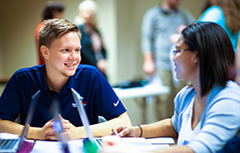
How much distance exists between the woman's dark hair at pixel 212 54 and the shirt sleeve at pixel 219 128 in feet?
0.38

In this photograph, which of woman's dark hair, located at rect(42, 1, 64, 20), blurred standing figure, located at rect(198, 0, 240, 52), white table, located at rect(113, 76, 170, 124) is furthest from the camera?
woman's dark hair, located at rect(42, 1, 64, 20)

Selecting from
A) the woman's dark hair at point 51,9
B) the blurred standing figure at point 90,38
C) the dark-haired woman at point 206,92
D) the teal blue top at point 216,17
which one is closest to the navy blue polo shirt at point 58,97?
the dark-haired woman at point 206,92

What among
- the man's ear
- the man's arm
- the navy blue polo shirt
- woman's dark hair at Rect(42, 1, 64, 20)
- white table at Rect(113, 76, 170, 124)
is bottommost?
white table at Rect(113, 76, 170, 124)

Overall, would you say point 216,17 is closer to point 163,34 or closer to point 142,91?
point 142,91

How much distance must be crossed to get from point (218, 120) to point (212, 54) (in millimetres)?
252

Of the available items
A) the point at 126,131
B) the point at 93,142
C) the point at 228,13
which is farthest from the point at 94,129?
the point at 228,13

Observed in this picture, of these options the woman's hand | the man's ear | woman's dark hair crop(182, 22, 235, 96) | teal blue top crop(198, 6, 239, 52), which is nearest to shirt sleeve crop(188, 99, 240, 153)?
woman's dark hair crop(182, 22, 235, 96)

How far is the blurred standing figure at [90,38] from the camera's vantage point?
146 inches

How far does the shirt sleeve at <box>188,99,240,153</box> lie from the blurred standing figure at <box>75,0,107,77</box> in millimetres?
2794

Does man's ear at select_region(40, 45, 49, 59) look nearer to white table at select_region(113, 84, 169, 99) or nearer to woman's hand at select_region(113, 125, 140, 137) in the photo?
woman's hand at select_region(113, 125, 140, 137)

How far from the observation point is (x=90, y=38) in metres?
3.76

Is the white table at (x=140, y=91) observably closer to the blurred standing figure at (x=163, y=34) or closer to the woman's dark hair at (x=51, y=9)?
the blurred standing figure at (x=163, y=34)

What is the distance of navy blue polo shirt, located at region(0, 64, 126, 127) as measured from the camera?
1.54m

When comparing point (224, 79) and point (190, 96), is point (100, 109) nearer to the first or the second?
point (190, 96)
